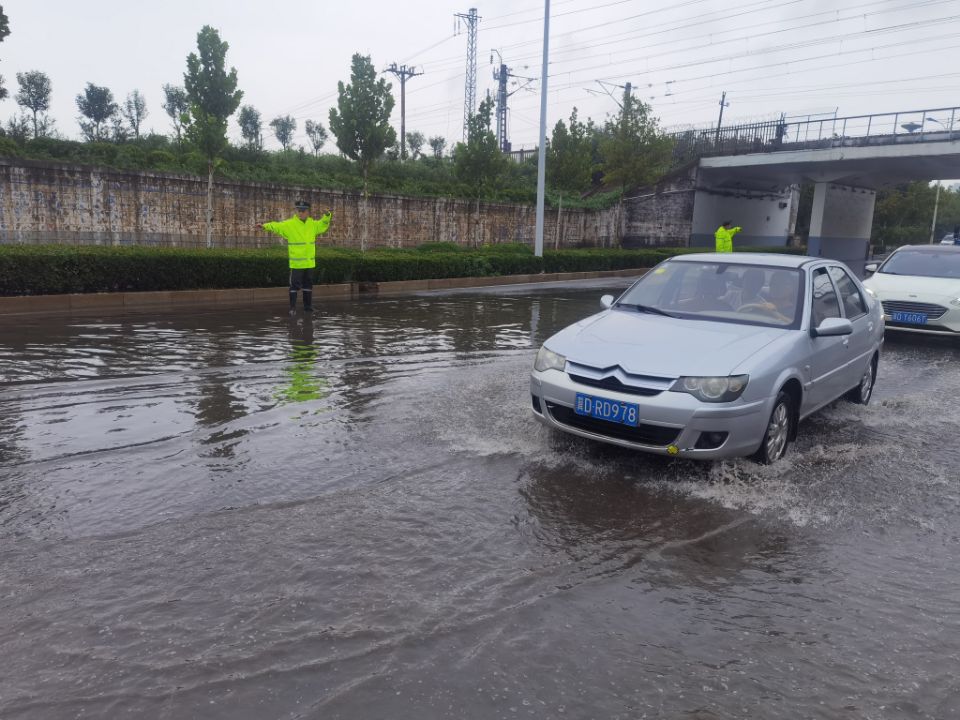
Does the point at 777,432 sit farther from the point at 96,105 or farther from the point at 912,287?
the point at 96,105

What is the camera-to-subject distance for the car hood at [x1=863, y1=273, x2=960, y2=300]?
11.0 m

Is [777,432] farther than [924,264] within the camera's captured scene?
No

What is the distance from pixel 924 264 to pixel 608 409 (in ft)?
31.6

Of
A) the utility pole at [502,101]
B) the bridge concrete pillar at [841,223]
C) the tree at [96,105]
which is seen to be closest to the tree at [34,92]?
the tree at [96,105]

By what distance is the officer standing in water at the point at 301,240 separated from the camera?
1236cm

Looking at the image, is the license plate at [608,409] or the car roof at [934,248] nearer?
the license plate at [608,409]

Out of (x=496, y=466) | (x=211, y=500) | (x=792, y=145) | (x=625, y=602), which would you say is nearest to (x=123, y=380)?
(x=211, y=500)

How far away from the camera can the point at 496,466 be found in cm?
523

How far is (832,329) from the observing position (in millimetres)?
5586

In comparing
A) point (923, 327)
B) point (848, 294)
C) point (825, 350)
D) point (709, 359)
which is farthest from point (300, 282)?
point (923, 327)

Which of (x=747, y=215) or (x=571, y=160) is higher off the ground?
(x=571, y=160)

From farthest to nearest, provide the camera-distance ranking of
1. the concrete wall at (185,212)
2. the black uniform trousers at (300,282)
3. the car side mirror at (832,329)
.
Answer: the concrete wall at (185,212) < the black uniform trousers at (300,282) < the car side mirror at (832,329)

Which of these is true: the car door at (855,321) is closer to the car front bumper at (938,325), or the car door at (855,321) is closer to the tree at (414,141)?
the car front bumper at (938,325)

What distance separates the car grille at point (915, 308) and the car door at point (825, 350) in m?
5.24
